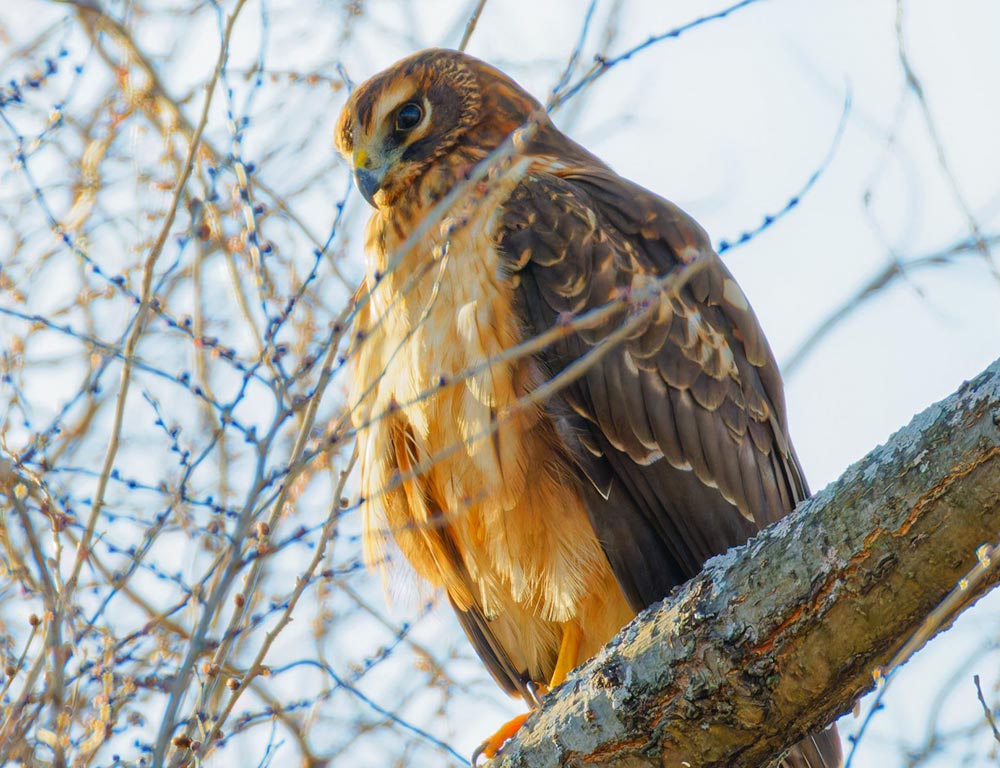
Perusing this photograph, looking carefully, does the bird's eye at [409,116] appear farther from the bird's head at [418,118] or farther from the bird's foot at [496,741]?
the bird's foot at [496,741]

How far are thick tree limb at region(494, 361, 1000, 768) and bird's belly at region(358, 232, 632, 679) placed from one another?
2.53ft

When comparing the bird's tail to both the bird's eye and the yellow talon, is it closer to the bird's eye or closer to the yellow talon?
the yellow talon

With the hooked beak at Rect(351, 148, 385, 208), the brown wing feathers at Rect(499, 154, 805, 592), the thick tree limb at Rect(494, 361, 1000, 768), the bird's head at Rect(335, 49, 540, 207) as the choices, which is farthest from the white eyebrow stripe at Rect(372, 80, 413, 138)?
the thick tree limb at Rect(494, 361, 1000, 768)

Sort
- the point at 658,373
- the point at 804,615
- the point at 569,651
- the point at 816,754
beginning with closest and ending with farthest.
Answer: the point at 804,615 → the point at 816,754 → the point at 658,373 → the point at 569,651

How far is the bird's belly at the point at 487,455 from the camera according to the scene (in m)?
3.66

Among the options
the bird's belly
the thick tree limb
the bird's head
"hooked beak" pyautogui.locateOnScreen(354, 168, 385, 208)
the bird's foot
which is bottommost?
the thick tree limb

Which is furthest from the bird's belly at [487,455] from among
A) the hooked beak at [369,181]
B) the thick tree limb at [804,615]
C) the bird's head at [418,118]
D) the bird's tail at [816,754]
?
the thick tree limb at [804,615]

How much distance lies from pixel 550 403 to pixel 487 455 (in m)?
0.25

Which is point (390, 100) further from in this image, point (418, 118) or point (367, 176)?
point (367, 176)

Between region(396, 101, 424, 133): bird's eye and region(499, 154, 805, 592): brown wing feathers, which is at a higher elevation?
region(396, 101, 424, 133): bird's eye

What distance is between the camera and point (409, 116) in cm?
439

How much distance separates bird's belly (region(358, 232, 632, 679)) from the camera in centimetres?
366

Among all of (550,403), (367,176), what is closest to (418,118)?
(367,176)

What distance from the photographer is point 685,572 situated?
374 cm
